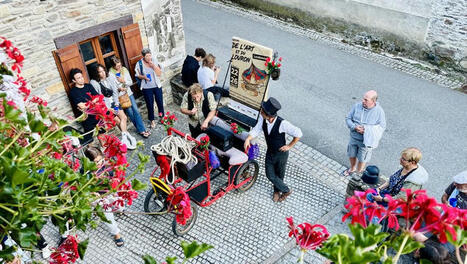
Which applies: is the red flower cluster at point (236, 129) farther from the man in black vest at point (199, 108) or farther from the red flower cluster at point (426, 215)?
the red flower cluster at point (426, 215)

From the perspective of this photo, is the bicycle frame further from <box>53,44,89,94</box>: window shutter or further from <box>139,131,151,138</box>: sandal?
<box>53,44,89,94</box>: window shutter

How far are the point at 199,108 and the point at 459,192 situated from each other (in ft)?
13.8

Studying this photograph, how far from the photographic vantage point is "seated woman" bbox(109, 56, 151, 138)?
7273 millimetres

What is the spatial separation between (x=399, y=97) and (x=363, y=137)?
395cm

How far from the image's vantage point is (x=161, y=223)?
6.15 m

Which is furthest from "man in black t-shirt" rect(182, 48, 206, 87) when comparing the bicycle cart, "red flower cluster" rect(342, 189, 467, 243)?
"red flower cluster" rect(342, 189, 467, 243)

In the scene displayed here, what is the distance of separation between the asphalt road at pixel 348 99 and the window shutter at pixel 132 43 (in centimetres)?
315

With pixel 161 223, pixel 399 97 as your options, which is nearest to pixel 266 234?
pixel 161 223

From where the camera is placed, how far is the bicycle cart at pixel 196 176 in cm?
554

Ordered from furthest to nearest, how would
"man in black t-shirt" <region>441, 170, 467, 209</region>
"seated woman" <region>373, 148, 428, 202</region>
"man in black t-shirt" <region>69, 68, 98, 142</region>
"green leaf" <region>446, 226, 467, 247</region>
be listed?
"man in black t-shirt" <region>69, 68, 98, 142</region> → "seated woman" <region>373, 148, 428, 202</region> → "man in black t-shirt" <region>441, 170, 467, 209</region> → "green leaf" <region>446, 226, 467, 247</region>

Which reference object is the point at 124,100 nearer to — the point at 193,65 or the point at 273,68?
the point at 193,65

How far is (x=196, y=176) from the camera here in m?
5.77

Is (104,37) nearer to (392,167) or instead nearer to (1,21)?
(1,21)

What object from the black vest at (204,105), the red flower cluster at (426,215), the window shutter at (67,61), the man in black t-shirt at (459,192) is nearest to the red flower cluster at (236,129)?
the black vest at (204,105)
